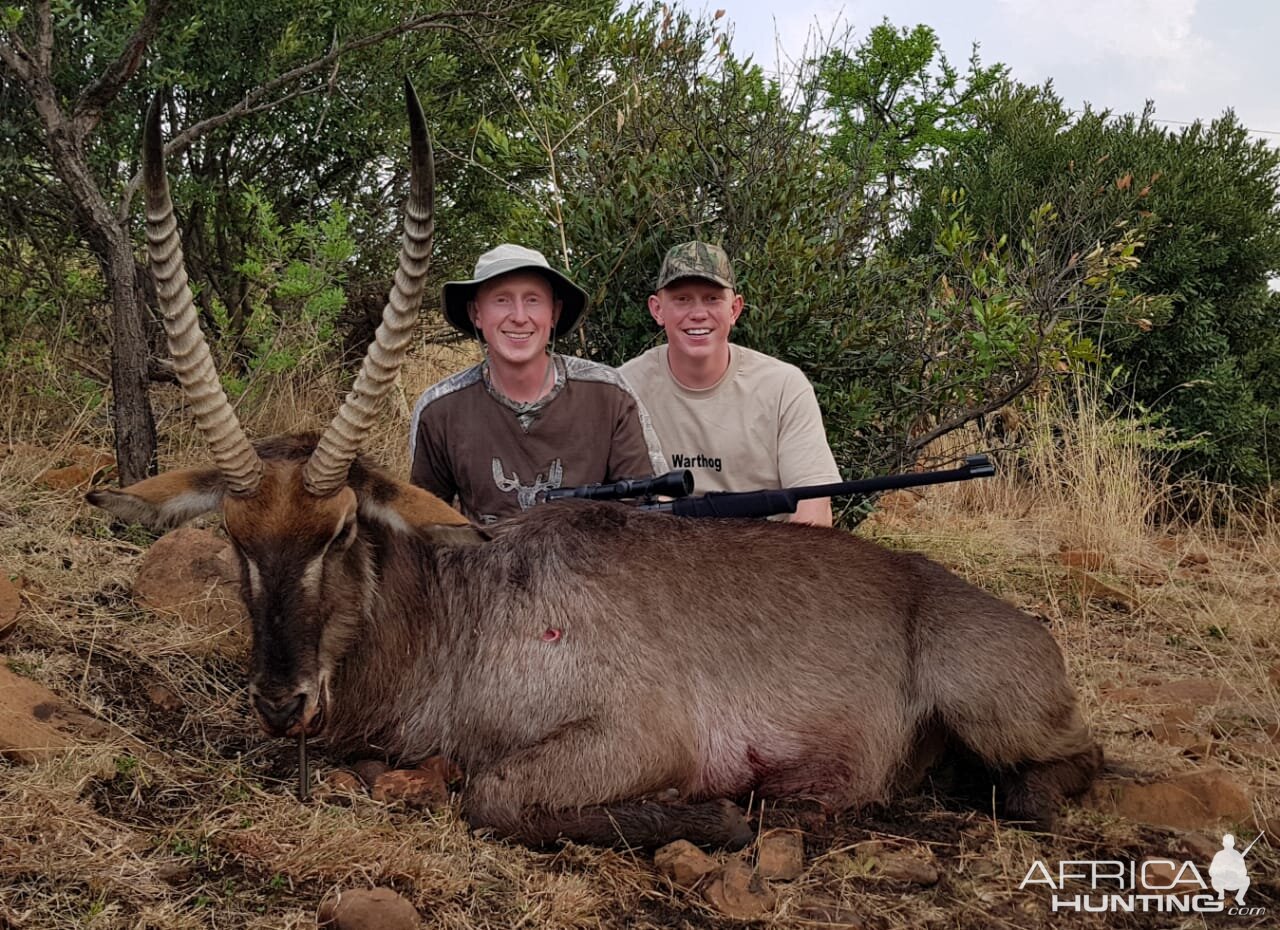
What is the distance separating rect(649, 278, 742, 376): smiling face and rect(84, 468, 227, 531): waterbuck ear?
8.34 ft

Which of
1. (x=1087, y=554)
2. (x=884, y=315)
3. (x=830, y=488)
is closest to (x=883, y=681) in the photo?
(x=830, y=488)

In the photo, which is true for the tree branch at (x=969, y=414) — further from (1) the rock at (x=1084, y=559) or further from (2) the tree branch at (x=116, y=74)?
(2) the tree branch at (x=116, y=74)

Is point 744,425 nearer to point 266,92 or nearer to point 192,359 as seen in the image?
point 192,359

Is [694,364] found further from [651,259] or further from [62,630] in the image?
[62,630]

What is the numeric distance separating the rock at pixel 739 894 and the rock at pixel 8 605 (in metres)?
3.13

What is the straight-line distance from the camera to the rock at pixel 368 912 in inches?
112

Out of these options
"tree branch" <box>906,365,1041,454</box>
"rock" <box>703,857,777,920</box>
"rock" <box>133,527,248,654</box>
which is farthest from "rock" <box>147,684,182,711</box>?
"tree branch" <box>906,365,1041,454</box>

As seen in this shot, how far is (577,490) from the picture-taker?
4.84 m

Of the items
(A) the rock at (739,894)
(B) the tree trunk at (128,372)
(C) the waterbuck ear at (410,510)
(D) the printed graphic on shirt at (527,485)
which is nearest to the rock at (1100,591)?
(D) the printed graphic on shirt at (527,485)

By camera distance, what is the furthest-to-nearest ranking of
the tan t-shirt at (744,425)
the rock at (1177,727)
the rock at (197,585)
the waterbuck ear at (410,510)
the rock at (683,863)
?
1. the tan t-shirt at (744,425)
2. the rock at (197,585)
3. the rock at (1177,727)
4. the waterbuck ear at (410,510)
5. the rock at (683,863)

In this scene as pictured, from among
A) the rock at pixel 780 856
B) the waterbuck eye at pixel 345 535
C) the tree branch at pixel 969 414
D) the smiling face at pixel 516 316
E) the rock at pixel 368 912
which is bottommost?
the rock at pixel 780 856

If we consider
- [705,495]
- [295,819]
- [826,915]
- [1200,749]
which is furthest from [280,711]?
[1200,749]

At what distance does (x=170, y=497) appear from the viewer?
12.4 feet

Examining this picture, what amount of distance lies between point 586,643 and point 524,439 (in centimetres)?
162
